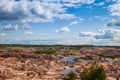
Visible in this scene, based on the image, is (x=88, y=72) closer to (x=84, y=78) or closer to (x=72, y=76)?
(x=84, y=78)

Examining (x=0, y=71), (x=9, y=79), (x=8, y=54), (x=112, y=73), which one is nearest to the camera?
(x=9, y=79)

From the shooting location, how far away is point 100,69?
1672 inches

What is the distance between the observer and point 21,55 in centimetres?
15700

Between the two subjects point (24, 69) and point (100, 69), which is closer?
→ point (100, 69)

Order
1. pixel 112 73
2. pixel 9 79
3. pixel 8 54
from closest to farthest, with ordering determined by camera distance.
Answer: pixel 9 79 → pixel 112 73 → pixel 8 54

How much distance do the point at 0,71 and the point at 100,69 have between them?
49237 mm

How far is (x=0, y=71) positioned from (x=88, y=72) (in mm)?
47775

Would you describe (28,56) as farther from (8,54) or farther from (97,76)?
(97,76)

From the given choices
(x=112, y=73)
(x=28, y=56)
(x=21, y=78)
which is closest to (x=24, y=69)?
(x=21, y=78)

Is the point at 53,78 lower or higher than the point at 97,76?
lower

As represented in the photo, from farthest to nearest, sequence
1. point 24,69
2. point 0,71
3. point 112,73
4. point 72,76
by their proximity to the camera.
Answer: point 24,69, point 112,73, point 0,71, point 72,76

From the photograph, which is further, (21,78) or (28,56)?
(28,56)

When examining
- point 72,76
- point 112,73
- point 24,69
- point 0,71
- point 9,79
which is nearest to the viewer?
point 72,76

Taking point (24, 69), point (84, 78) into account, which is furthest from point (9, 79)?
point (84, 78)
